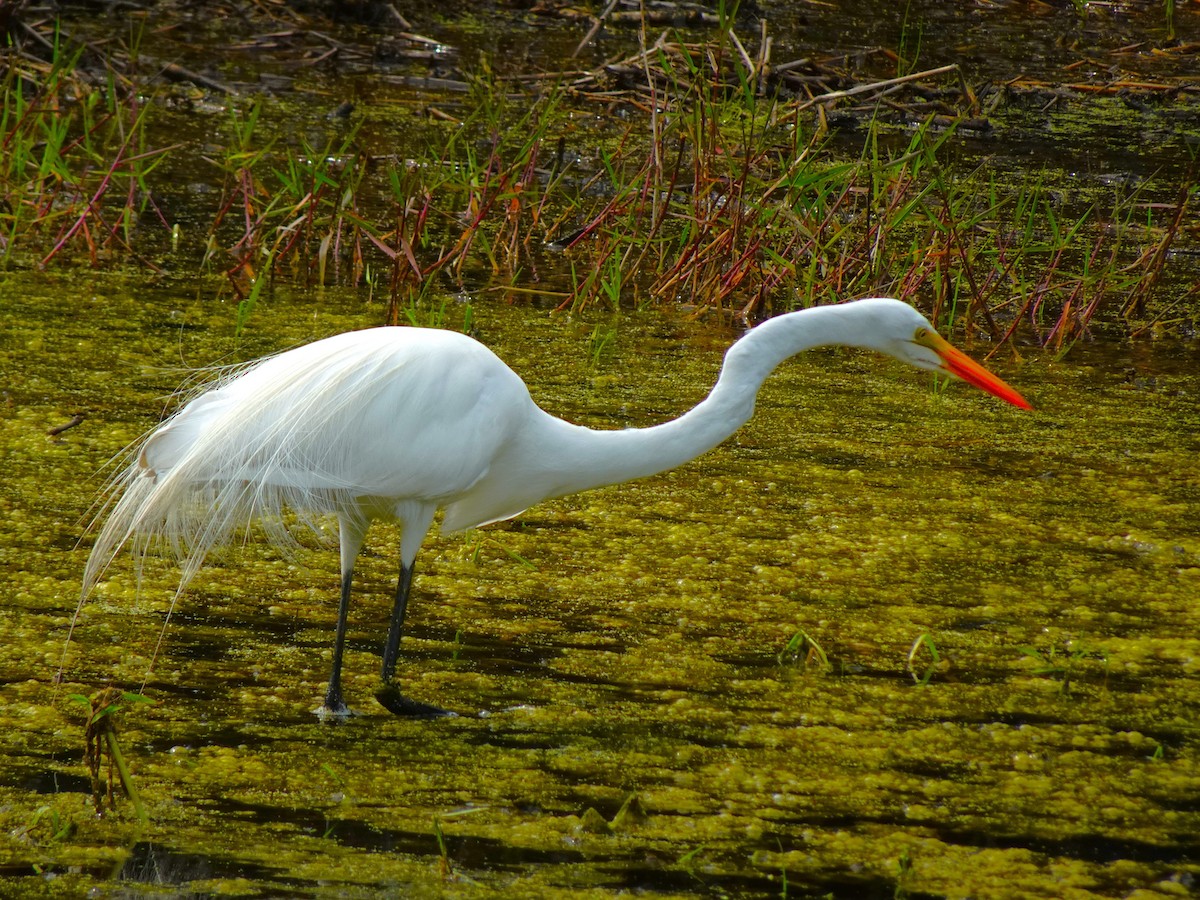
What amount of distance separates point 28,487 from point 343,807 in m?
1.52

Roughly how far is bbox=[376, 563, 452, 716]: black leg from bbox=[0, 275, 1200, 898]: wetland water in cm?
6

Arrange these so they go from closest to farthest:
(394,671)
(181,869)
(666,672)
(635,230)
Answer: (181,869) < (394,671) < (666,672) < (635,230)

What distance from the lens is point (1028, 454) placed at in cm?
411

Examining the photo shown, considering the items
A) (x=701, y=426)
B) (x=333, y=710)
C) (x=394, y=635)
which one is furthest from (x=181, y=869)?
(x=701, y=426)

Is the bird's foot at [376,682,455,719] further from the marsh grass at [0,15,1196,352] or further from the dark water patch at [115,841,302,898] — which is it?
the marsh grass at [0,15,1196,352]

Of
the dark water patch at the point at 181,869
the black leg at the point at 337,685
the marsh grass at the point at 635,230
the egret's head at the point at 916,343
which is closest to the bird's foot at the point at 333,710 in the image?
the black leg at the point at 337,685

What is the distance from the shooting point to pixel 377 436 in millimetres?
2658

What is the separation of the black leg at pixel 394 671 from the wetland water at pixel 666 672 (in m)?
0.06

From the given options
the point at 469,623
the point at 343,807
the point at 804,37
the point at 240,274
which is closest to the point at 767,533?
the point at 469,623

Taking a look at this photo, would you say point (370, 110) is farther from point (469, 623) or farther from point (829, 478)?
point (469, 623)

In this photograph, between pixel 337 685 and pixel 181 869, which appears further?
pixel 337 685

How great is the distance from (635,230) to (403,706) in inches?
103

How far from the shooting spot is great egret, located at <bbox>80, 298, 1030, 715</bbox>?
262 cm

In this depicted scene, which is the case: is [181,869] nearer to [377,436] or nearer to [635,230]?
[377,436]
